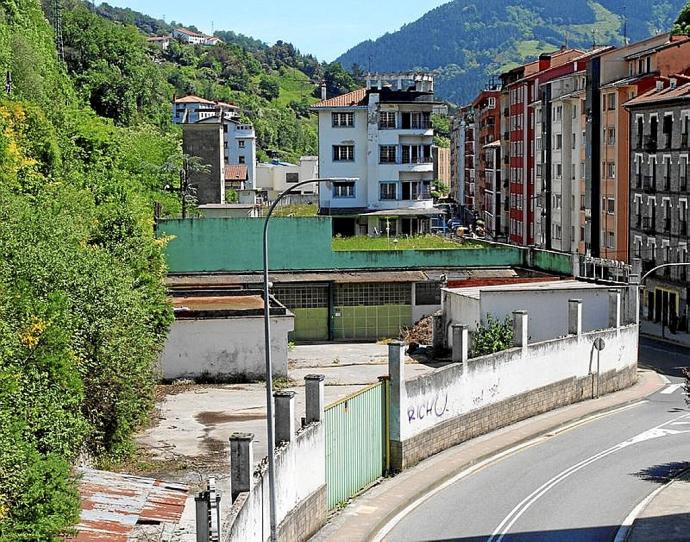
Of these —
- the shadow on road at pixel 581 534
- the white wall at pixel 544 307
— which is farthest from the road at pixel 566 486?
the white wall at pixel 544 307

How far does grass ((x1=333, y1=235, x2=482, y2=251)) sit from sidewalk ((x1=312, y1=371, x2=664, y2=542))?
20.5m

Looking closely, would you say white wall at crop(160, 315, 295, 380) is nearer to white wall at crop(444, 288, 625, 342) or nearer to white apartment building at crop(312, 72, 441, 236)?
white wall at crop(444, 288, 625, 342)

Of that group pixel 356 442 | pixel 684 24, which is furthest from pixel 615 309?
pixel 684 24

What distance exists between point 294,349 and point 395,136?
32.4 meters

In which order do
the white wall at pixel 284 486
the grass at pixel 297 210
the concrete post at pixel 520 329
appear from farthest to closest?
the grass at pixel 297 210 < the concrete post at pixel 520 329 < the white wall at pixel 284 486

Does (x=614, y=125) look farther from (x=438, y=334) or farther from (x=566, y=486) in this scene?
(x=566, y=486)

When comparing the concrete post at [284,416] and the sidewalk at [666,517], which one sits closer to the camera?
the concrete post at [284,416]

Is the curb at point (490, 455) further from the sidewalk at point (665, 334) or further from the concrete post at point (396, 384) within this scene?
the sidewalk at point (665, 334)

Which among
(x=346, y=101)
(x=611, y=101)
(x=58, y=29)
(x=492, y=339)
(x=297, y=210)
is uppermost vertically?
(x=58, y=29)

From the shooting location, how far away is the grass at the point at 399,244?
6159cm

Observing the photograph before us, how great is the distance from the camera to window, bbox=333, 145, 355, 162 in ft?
269

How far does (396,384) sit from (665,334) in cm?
3412

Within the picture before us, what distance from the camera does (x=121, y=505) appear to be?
71.5 feet

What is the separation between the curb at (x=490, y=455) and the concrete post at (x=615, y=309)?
2.72 meters
